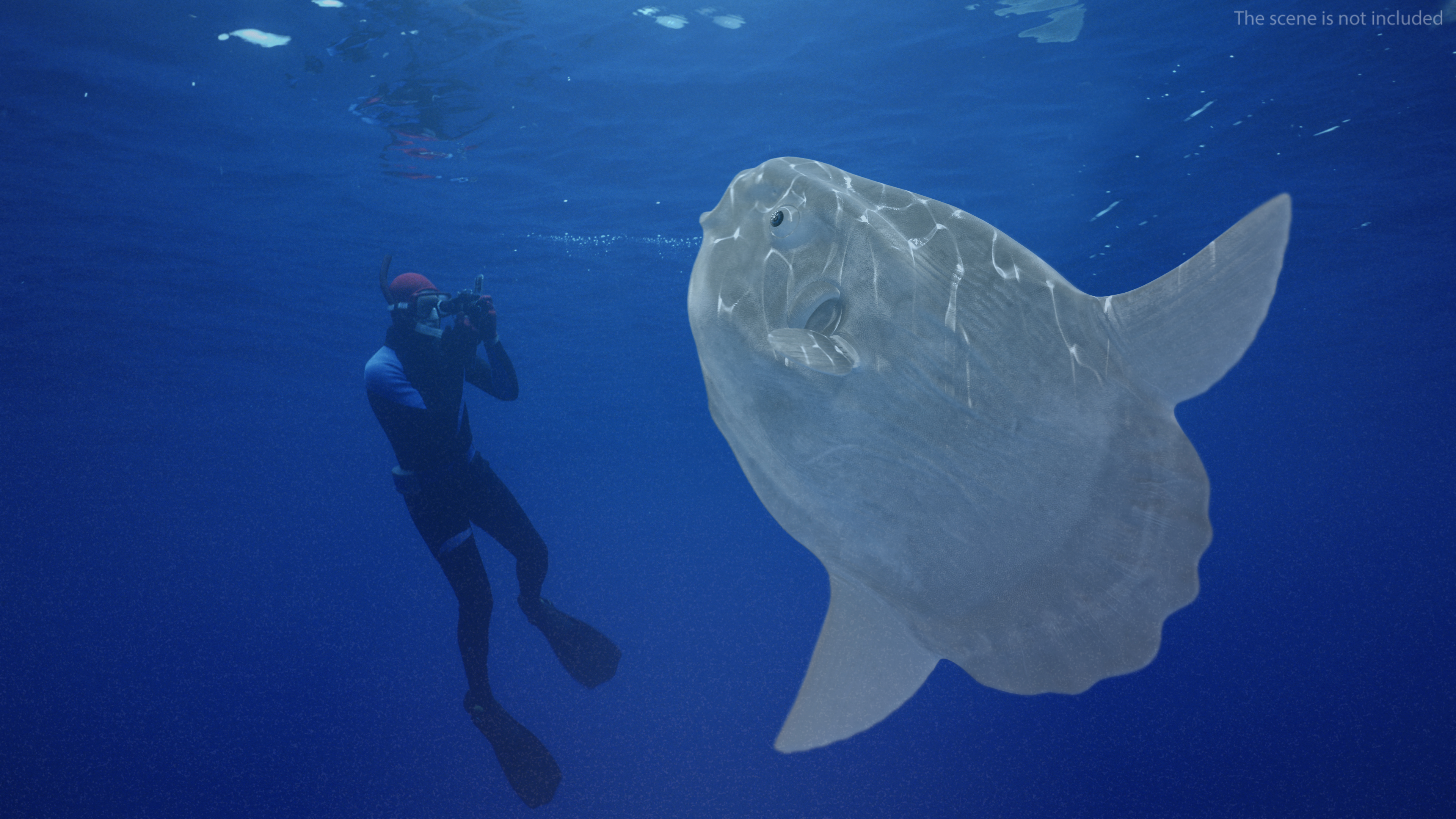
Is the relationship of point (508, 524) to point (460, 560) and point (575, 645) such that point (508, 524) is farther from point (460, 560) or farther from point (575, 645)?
point (575, 645)

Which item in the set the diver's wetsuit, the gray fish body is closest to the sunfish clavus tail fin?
the gray fish body

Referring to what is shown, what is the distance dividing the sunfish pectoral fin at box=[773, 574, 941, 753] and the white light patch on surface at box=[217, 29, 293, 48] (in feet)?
35.2

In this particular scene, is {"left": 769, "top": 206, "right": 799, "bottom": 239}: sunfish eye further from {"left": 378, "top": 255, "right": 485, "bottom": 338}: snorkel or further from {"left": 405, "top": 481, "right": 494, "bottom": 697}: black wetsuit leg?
{"left": 405, "top": 481, "right": 494, "bottom": 697}: black wetsuit leg

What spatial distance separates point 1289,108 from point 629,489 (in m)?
72.2

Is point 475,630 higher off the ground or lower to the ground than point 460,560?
lower


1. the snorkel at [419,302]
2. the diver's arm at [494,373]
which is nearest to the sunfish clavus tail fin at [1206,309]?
the snorkel at [419,302]

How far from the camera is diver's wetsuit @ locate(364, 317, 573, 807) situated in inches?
214

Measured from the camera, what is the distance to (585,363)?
27.1m

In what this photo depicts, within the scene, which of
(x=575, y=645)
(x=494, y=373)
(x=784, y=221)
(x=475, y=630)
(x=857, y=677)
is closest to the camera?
(x=784, y=221)

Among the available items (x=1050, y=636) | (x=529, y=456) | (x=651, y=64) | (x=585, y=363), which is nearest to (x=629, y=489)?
(x=529, y=456)

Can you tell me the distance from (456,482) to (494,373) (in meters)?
1.08

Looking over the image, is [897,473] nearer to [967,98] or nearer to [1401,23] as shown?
[967,98]

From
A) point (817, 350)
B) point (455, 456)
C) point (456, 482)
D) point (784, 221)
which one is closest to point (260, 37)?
point (455, 456)

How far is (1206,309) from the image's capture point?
156cm
